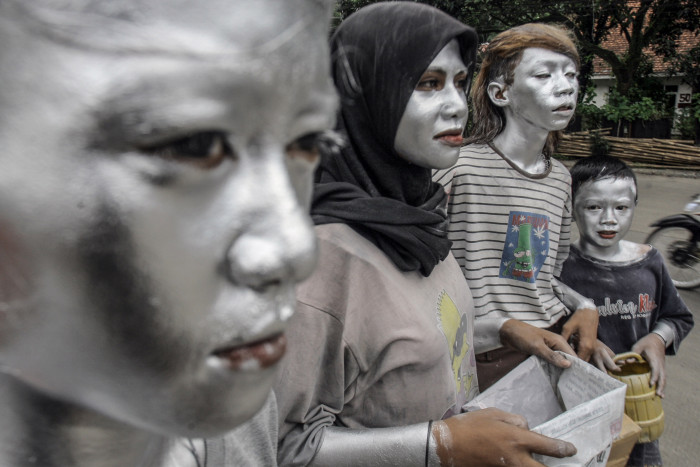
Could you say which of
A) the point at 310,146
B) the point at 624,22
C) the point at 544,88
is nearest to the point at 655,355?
the point at 544,88

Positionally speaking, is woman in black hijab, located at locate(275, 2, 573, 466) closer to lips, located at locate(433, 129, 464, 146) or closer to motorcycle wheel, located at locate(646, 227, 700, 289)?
lips, located at locate(433, 129, 464, 146)

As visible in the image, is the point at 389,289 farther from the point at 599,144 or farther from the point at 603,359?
the point at 599,144

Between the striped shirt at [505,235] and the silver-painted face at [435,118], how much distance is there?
0.71m

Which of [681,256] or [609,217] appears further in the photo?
[681,256]

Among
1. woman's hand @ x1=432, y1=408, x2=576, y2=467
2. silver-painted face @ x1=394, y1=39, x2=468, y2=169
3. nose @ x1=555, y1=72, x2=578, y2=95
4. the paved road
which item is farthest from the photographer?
the paved road

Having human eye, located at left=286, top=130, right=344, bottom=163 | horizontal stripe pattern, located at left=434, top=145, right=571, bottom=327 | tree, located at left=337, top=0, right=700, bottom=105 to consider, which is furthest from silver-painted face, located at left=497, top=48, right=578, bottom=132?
tree, located at left=337, top=0, right=700, bottom=105

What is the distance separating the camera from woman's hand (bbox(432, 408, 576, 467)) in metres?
1.24

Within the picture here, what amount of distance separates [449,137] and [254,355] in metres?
1.15

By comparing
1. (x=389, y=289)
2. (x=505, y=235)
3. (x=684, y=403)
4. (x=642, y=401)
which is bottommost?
(x=684, y=403)

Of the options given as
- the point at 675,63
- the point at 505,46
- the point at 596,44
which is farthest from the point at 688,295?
the point at 675,63

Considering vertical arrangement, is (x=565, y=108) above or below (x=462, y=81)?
below

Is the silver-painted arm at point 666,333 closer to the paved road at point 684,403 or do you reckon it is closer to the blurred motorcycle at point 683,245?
the paved road at point 684,403

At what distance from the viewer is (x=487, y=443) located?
1.25 metres

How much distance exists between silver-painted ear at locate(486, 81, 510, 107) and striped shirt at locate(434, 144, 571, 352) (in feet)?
1.00
